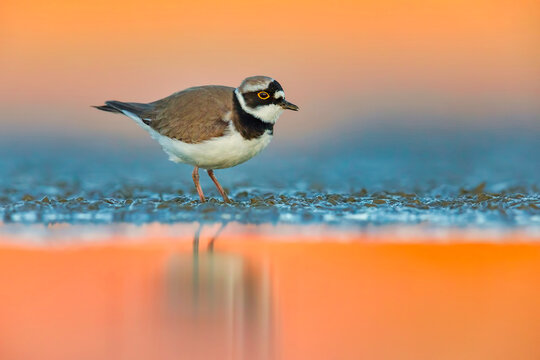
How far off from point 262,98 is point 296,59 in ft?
27.4

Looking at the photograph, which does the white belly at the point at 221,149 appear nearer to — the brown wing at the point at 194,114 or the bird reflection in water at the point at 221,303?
the brown wing at the point at 194,114

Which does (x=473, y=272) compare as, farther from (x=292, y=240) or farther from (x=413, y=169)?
(x=413, y=169)

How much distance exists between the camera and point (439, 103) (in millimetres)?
16250

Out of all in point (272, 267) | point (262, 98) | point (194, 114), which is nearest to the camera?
point (272, 267)

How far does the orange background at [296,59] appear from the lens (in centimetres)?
1520

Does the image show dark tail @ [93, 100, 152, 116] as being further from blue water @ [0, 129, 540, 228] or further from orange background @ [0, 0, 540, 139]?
orange background @ [0, 0, 540, 139]

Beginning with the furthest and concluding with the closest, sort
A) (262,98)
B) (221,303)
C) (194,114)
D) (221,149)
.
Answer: (194,114) < (262,98) < (221,149) < (221,303)

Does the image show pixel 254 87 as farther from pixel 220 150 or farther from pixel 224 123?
pixel 220 150

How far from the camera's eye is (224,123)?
26.3 ft

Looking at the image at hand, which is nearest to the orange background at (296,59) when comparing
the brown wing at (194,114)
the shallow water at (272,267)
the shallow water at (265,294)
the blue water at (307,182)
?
the blue water at (307,182)

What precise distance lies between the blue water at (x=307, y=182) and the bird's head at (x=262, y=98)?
888 millimetres

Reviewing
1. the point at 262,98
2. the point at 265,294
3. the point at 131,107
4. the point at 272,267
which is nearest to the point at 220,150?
the point at 262,98

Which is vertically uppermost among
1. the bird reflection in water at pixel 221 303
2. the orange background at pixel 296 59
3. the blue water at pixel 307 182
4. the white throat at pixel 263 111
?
the orange background at pixel 296 59

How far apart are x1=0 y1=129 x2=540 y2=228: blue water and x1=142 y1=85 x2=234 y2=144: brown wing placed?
2.31 feet
